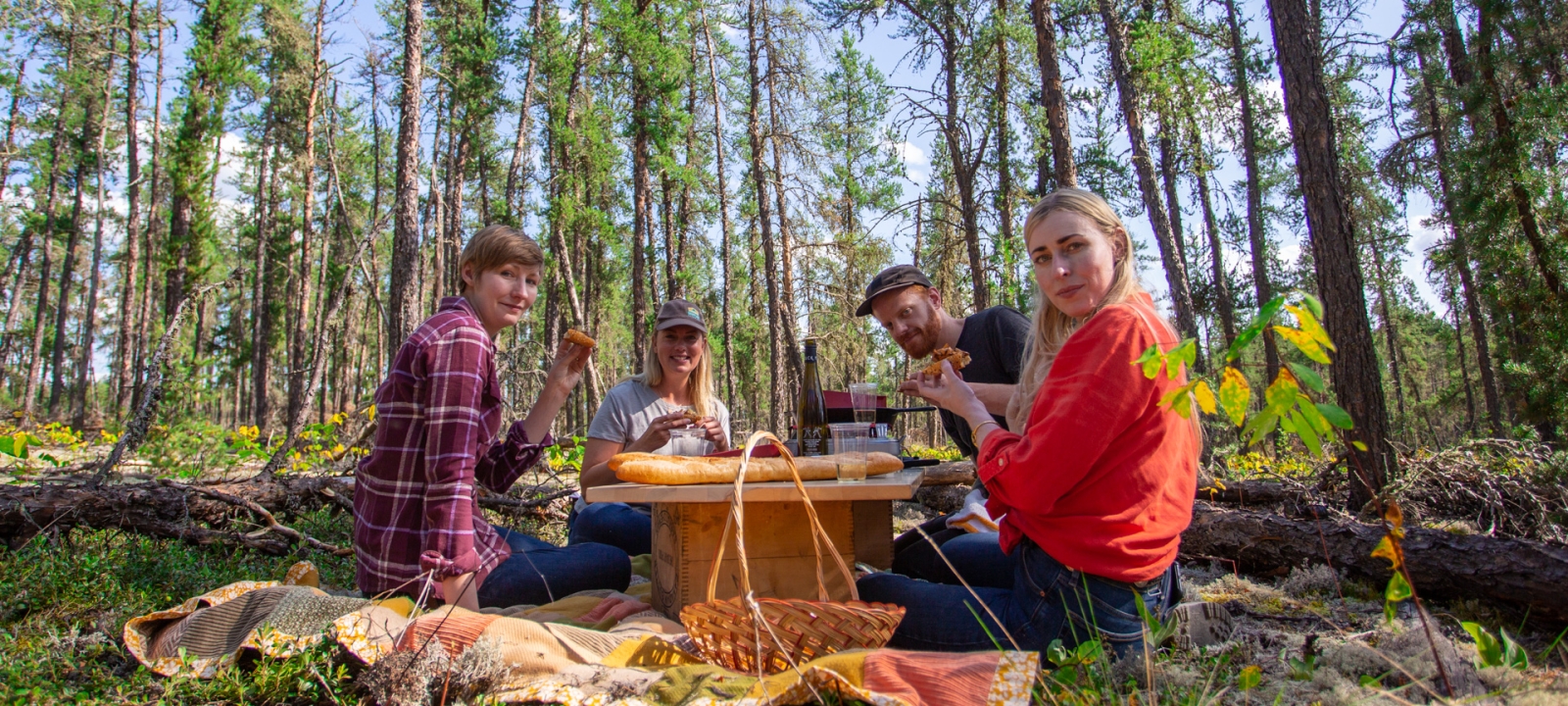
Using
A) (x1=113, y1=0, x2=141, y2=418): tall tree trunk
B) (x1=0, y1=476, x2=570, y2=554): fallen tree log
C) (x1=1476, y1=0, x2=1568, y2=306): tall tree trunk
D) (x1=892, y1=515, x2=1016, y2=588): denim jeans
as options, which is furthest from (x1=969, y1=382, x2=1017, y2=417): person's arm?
(x1=113, y1=0, x2=141, y2=418): tall tree trunk

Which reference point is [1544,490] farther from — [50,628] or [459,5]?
[459,5]

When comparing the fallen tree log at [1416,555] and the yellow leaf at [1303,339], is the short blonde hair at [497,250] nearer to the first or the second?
the yellow leaf at [1303,339]

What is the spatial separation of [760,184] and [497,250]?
12.5 metres

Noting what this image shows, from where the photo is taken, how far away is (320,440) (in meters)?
8.62

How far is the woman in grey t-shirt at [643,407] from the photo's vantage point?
4016 millimetres

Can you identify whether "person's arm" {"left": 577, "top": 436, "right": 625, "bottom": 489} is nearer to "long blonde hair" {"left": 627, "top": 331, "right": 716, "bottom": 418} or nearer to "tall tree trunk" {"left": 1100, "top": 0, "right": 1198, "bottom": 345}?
"long blonde hair" {"left": 627, "top": 331, "right": 716, "bottom": 418}

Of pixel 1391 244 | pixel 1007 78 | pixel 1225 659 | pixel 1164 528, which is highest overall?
pixel 1007 78

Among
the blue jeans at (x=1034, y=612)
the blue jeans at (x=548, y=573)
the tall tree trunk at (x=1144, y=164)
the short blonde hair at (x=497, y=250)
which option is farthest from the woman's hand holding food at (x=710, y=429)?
the tall tree trunk at (x=1144, y=164)

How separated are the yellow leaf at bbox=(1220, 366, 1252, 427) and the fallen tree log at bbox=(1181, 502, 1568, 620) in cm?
109

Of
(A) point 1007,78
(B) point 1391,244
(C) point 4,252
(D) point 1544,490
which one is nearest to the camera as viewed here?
(D) point 1544,490

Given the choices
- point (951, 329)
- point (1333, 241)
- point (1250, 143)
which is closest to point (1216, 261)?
point (1250, 143)

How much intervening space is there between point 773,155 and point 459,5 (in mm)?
7072

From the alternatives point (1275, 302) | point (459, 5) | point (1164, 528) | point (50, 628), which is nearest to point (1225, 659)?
point (1164, 528)

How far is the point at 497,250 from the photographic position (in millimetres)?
2830
